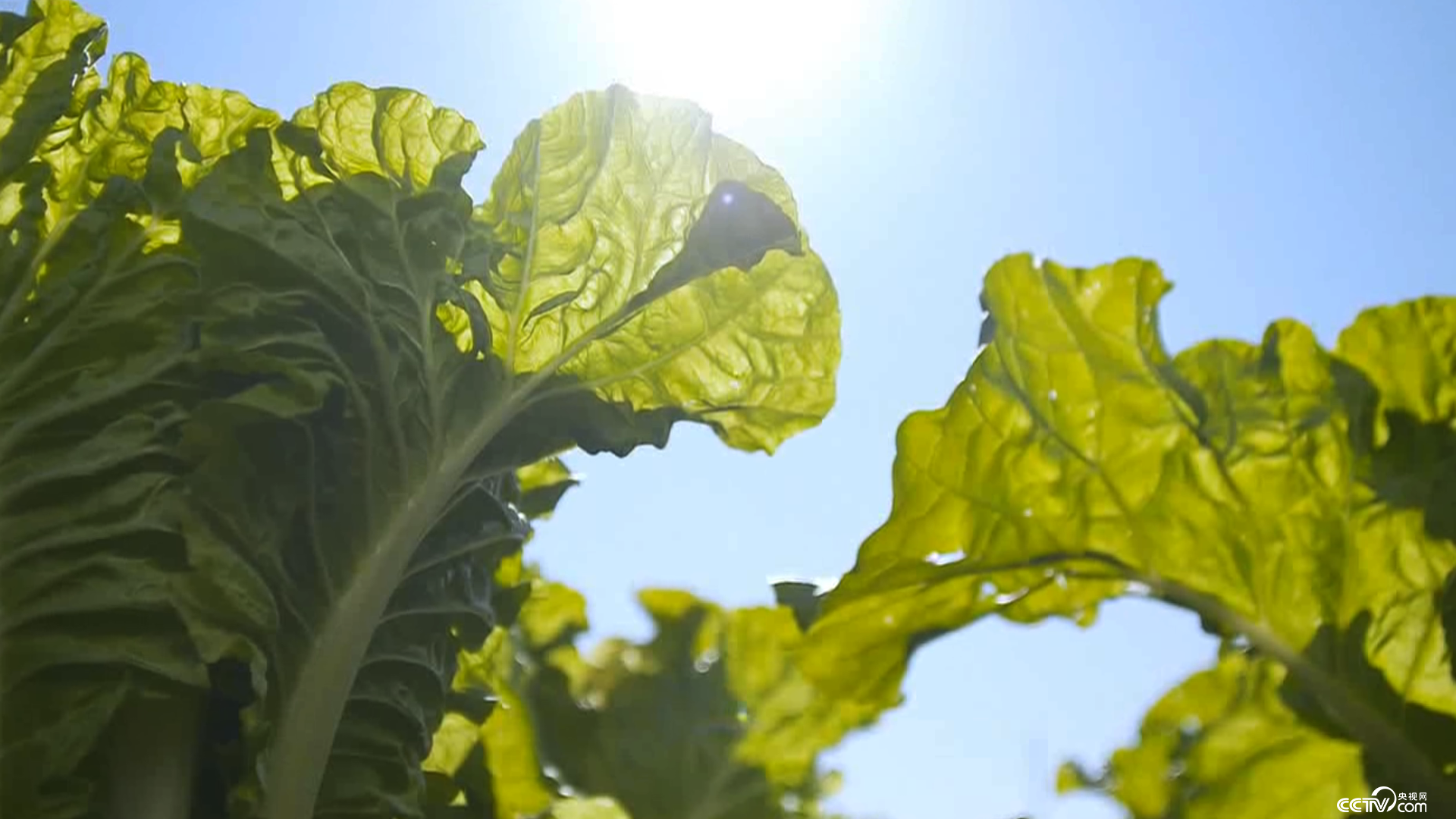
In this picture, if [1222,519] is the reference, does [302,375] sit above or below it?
above

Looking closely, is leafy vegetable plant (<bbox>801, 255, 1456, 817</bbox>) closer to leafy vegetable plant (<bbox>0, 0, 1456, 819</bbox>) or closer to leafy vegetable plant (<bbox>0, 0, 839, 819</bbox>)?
leafy vegetable plant (<bbox>0, 0, 1456, 819</bbox>)

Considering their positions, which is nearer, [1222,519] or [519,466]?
[1222,519]

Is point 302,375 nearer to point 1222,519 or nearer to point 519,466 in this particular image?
point 519,466

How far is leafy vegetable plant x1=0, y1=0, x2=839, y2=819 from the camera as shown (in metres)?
2.49

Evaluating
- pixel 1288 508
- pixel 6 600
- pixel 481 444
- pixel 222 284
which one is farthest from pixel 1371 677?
Answer: pixel 6 600

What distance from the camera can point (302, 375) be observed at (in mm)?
2600

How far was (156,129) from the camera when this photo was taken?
2836mm

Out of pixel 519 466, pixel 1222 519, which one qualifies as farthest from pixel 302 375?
pixel 1222 519

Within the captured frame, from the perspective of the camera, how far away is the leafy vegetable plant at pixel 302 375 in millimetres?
2494

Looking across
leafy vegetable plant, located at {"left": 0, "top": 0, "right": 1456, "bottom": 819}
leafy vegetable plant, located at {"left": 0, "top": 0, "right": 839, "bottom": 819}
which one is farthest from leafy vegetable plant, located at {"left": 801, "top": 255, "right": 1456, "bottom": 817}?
leafy vegetable plant, located at {"left": 0, "top": 0, "right": 839, "bottom": 819}

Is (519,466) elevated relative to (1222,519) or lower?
elevated

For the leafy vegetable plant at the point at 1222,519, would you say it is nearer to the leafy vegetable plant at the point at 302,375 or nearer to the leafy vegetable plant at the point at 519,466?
the leafy vegetable plant at the point at 519,466

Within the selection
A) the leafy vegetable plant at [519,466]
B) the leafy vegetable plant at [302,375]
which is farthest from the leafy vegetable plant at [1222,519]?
the leafy vegetable plant at [302,375]

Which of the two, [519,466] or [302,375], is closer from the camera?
[302,375]
